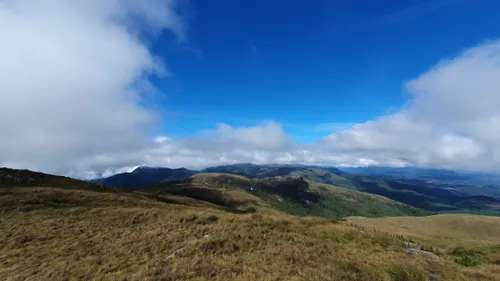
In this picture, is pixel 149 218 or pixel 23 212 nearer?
pixel 149 218

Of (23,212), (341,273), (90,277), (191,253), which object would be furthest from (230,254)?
(23,212)

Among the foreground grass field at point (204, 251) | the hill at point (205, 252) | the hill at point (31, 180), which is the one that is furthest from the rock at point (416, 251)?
the hill at point (31, 180)

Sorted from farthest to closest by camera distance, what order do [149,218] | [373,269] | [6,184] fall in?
[6,184], [149,218], [373,269]

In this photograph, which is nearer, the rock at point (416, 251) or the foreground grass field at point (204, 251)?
the foreground grass field at point (204, 251)

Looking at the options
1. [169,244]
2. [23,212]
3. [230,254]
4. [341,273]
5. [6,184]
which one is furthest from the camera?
[6,184]

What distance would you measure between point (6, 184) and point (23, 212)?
1044 inches

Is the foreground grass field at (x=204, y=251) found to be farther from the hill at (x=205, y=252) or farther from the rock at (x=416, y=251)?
the rock at (x=416, y=251)

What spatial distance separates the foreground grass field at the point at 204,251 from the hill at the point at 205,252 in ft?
0.22

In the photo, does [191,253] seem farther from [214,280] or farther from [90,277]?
[90,277]

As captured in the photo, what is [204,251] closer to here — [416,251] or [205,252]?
[205,252]

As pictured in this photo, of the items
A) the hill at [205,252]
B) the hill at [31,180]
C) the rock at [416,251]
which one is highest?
the hill at [31,180]

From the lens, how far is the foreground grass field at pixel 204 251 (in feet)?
51.1

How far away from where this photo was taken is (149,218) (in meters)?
31.4

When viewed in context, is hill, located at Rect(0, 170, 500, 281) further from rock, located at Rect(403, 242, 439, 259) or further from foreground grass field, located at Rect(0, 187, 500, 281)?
rock, located at Rect(403, 242, 439, 259)
